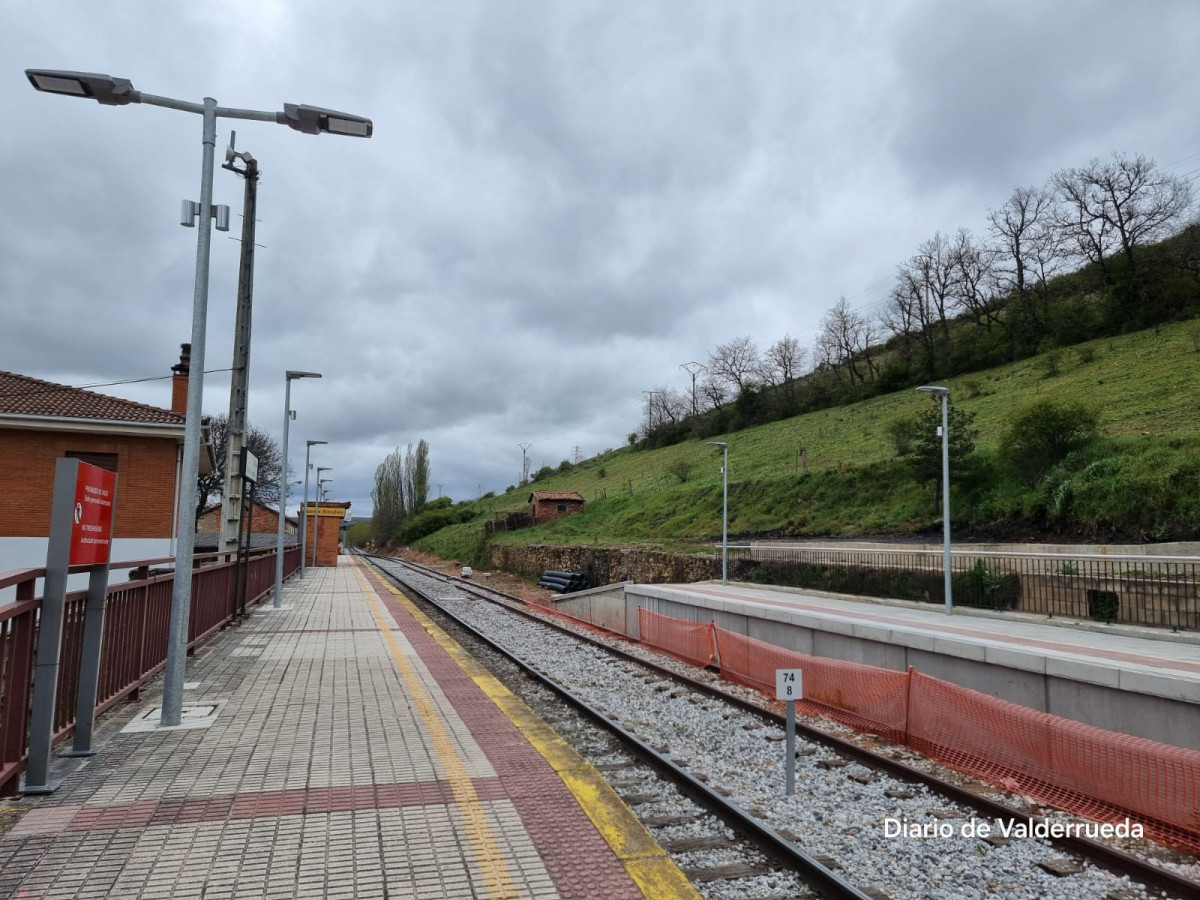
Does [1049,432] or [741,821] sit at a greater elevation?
[1049,432]

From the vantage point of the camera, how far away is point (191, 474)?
6805 mm

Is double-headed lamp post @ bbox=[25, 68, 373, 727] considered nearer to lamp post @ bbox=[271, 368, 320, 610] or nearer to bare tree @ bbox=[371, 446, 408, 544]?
lamp post @ bbox=[271, 368, 320, 610]

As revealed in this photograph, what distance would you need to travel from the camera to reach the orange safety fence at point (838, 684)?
7.54 metres

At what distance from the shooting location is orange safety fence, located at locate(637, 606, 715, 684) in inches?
472

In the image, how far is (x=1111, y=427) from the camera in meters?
21.8

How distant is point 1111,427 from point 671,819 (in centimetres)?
2242

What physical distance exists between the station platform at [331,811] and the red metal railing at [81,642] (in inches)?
11.5

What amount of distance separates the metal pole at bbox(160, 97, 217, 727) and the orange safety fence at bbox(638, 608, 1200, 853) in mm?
6607

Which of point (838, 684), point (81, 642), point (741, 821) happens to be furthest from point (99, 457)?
point (741, 821)

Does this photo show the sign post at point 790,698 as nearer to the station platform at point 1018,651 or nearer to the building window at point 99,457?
the station platform at point 1018,651

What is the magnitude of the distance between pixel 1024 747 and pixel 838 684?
2.71 metres

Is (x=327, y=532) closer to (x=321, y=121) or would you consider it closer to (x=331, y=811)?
(x=321, y=121)

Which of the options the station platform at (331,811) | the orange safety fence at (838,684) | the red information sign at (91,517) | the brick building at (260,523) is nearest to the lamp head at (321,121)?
the red information sign at (91,517)

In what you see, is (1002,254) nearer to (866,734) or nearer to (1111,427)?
(1111,427)
